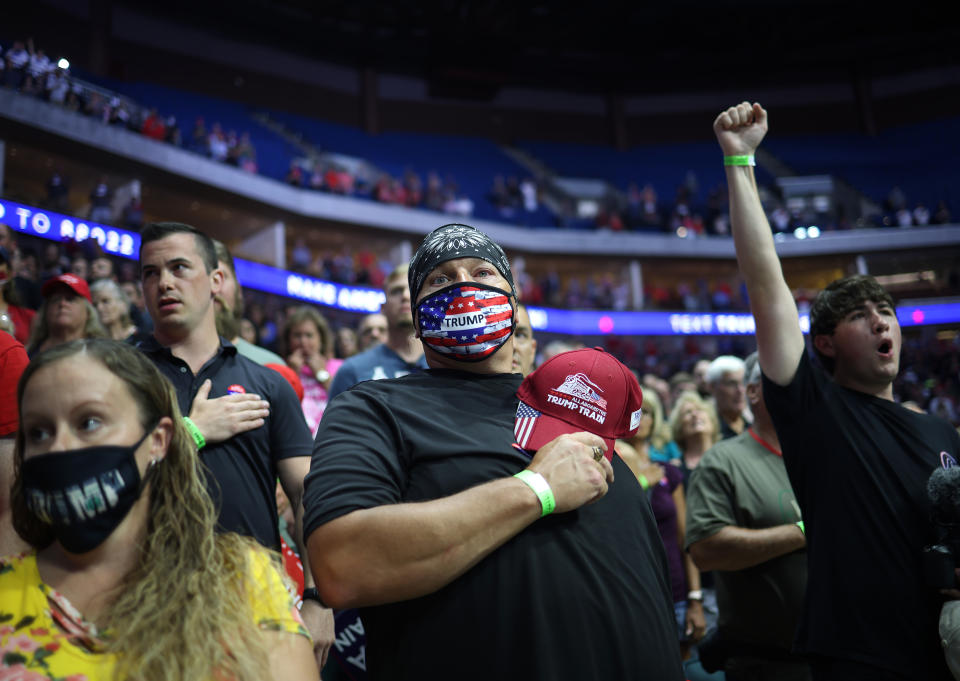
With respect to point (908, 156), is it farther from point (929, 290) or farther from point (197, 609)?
point (197, 609)

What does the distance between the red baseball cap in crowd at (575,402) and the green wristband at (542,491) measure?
123 mm

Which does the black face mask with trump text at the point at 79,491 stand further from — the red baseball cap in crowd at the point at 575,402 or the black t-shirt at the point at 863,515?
the black t-shirt at the point at 863,515

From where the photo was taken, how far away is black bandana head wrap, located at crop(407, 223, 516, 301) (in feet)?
5.66

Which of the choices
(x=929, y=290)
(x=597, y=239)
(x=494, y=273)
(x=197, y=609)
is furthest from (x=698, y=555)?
(x=929, y=290)

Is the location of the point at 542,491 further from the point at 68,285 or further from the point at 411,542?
the point at 68,285

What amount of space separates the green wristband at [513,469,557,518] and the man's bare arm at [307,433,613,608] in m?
0.01

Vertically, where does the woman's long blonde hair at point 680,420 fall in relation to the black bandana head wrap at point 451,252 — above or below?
below

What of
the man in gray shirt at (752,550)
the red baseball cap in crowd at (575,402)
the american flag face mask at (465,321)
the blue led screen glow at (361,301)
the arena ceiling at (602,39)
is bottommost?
the man in gray shirt at (752,550)

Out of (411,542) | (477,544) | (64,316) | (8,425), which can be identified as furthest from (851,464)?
(64,316)

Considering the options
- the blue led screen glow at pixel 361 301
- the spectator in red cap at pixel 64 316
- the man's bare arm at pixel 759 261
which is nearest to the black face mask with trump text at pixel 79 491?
the man's bare arm at pixel 759 261

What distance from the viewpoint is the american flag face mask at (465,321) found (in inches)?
64.5

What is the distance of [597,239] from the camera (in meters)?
23.4

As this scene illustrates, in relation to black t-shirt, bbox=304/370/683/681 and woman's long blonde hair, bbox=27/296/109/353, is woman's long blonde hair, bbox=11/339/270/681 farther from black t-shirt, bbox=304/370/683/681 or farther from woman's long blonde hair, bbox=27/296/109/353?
woman's long blonde hair, bbox=27/296/109/353

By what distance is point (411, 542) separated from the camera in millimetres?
1284
